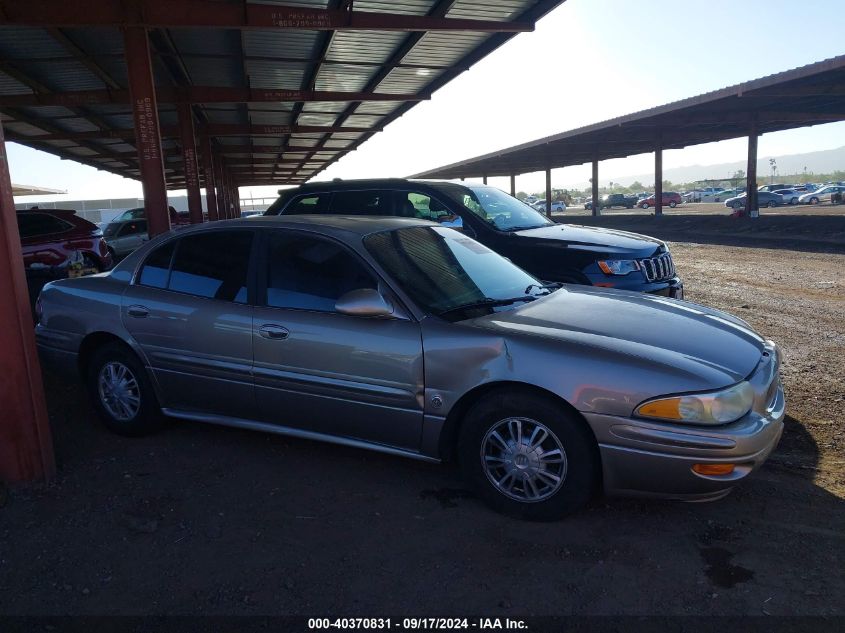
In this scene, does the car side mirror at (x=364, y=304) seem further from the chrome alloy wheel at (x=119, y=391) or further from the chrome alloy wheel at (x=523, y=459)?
the chrome alloy wheel at (x=119, y=391)

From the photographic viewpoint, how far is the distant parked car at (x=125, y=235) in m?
19.2

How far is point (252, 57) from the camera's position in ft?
46.5

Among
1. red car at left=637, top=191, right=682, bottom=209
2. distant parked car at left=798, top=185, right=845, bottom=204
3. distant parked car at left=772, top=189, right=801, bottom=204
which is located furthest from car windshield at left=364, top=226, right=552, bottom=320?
red car at left=637, top=191, right=682, bottom=209

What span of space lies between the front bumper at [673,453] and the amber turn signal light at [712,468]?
2 centimetres

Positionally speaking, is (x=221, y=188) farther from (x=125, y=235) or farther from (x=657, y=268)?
(x=657, y=268)

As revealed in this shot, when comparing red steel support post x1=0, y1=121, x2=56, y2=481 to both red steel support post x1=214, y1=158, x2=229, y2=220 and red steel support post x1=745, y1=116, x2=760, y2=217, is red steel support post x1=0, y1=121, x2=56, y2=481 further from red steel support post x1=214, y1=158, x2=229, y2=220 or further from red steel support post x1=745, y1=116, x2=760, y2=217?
red steel support post x1=214, y1=158, x2=229, y2=220

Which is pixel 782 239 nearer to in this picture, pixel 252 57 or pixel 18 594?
pixel 252 57

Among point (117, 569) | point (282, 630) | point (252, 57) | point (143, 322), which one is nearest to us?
point (282, 630)

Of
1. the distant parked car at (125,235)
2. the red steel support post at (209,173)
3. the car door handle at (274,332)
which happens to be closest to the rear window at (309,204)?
the car door handle at (274,332)

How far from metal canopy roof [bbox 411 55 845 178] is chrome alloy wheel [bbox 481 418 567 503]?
60.1ft

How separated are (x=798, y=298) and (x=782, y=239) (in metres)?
12.4

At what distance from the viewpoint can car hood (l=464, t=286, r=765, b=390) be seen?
3.28 m

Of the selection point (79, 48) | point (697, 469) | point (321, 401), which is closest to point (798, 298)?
point (697, 469)

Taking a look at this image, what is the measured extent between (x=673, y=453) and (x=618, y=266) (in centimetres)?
334
